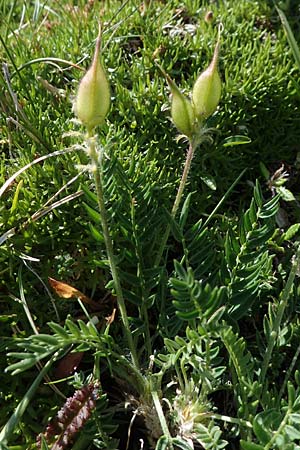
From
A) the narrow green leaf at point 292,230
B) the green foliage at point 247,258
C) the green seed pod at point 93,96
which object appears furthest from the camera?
the narrow green leaf at point 292,230

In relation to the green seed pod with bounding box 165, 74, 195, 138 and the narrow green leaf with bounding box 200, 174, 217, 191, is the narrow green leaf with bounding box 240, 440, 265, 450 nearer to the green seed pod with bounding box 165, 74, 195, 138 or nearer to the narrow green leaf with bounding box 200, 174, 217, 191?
the green seed pod with bounding box 165, 74, 195, 138

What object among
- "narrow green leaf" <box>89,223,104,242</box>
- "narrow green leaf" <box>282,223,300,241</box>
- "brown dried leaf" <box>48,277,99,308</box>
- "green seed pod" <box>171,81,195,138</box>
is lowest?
"narrow green leaf" <box>282,223,300,241</box>

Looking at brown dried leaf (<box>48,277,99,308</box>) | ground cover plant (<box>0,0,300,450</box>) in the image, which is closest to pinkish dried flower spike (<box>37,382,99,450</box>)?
ground cover plant (<box>0,0,300,450</box>)

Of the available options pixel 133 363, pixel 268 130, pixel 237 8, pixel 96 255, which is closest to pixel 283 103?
pixel 268 130

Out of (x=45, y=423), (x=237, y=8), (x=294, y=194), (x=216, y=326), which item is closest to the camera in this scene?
(x=216, y=326)

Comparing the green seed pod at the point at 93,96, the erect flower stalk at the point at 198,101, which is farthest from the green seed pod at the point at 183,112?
the green seed pod at the point at 93,96

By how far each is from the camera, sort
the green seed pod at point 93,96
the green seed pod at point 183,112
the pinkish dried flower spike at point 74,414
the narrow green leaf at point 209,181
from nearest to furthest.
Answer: the green seed pod at point 93,96
the green seed pod at point 183,112
the pinkish dried flower spike at point 74,414
the narrow green leaf at point 209,181

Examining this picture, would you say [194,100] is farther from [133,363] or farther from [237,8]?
[237,8]

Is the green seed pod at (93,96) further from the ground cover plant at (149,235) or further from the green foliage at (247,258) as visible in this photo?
the green foliage at (247,258)

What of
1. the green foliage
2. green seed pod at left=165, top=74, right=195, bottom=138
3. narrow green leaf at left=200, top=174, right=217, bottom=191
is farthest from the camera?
narrow green leaf at left=200, top=174, right=217, bottom=191
